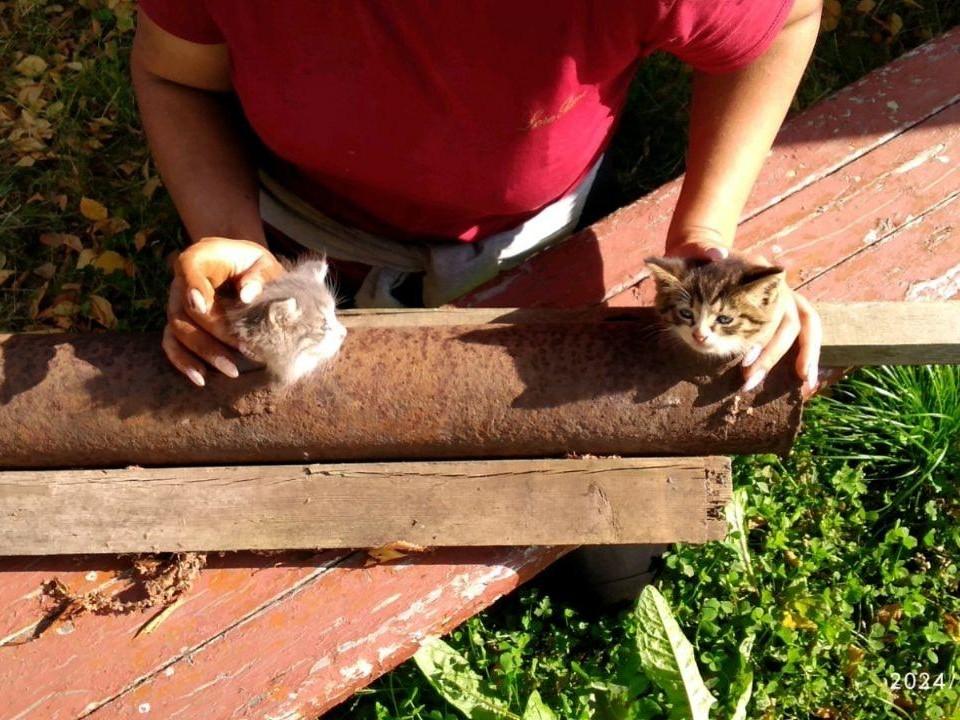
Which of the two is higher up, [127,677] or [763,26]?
[763,26]

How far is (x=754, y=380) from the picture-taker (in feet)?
6.49

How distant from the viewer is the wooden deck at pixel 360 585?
208 centimetres

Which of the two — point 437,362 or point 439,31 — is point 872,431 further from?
point 439,31

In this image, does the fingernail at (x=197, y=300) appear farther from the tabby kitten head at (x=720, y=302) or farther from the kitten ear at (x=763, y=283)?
the kitten ear at (x=763, y=283)

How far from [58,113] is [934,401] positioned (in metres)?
4.02

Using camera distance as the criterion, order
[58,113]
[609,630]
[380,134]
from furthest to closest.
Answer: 1. [58,113]
2. [609,630]
3. [380,134]

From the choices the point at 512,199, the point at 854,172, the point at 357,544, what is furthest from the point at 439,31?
the point at 854,172

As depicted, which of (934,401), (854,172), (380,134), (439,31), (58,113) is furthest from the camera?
(58,113)

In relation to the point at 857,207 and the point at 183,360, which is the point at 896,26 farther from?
the point at 183,360

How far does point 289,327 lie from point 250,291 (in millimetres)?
138

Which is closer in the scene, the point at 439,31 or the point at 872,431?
the point at 439,31

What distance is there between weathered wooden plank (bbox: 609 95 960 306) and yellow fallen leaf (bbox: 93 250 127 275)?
241cm

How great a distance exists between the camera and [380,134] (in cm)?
205

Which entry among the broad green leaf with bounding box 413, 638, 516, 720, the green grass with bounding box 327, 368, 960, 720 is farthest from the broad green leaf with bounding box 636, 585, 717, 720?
the broad green leaf with bounding box 413, 638, 516, 720
